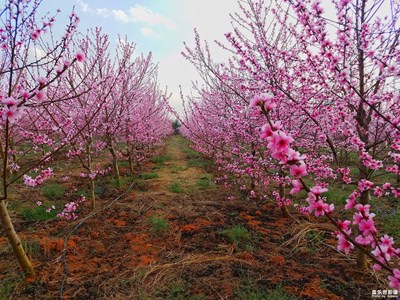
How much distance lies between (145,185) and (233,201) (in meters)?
2.73

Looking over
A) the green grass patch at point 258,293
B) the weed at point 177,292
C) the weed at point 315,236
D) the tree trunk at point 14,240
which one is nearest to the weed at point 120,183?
the tree trunk at point 14,240

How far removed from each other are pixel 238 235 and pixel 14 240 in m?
3.08

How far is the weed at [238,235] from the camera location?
450 centimetres

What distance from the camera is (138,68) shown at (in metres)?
9.20

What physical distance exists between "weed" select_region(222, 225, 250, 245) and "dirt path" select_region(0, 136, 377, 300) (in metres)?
0.02

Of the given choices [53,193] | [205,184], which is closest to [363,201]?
[205,184]

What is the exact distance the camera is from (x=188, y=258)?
400cm

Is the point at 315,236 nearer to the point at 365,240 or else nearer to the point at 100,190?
the point at 365,240

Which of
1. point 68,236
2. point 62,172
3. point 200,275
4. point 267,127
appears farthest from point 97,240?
point 62,172

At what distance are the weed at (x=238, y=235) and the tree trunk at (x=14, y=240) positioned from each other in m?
2.77

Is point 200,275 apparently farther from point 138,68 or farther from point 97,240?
point 138,68

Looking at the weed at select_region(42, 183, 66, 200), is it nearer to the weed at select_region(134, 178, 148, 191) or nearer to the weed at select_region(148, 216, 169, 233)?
the weed at select_region(134, 178, 148, 191)

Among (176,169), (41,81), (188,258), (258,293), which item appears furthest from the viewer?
(176,169)

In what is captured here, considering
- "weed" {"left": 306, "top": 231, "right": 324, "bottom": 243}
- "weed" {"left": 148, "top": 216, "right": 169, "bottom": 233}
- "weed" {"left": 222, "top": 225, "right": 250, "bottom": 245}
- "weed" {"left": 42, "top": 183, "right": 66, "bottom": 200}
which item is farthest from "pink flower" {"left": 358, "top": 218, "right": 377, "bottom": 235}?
"weed" {"left": 42, "top": 183, "right": 66, "bottom": 200}
